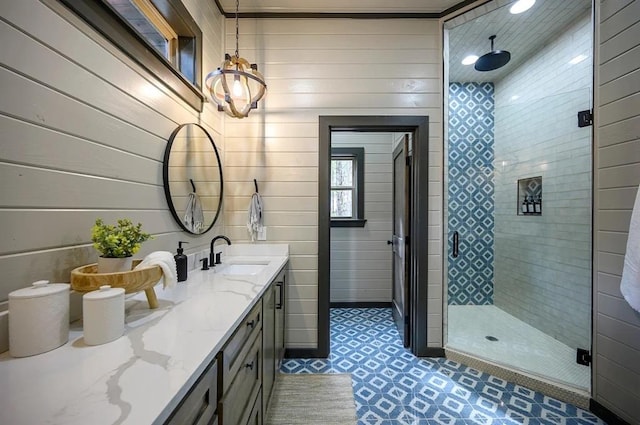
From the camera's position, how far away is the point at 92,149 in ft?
3.35

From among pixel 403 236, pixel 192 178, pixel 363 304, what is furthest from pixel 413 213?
pixel 192 178

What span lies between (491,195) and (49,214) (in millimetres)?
3975

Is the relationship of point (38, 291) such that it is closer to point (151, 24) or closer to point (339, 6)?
point (151, 24)

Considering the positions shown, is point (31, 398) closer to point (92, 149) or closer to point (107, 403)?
point (107, 403)

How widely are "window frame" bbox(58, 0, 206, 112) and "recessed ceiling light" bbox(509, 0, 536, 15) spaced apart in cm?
262

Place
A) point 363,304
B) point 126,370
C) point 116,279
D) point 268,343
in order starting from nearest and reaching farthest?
point 126,370
point 116,279
point 268,343
point 363,304

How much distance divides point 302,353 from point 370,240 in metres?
1.79

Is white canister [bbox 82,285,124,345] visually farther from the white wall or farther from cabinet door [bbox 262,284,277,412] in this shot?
the white wall

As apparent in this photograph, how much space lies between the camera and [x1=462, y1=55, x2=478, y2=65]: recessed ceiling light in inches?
112

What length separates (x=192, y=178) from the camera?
1.77 meters

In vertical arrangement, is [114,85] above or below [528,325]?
above

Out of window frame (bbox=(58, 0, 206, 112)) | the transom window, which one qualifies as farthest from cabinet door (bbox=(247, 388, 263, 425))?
the transom window

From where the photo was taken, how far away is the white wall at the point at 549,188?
89.5 inches

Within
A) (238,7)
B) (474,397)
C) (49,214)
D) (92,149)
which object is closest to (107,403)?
(49,214)
